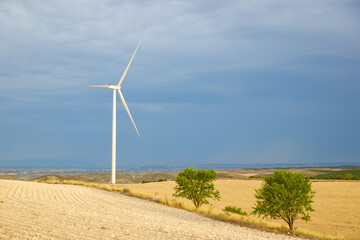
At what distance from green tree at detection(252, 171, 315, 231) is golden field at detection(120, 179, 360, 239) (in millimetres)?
2610

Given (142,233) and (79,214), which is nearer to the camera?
(142,233)

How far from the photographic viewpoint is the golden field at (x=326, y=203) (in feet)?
91.3

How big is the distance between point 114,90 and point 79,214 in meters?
32.0

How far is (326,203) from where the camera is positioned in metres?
39.2

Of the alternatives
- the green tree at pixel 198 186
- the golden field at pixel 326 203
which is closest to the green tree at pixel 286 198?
the golden field at pixel 326 203

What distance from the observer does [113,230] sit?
13.8m

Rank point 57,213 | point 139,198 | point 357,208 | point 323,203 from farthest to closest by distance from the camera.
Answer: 1. point 323,203
2. point 357,208
3. point 139,198
4. point 57,213

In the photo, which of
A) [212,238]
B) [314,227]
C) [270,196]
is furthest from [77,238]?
[314,227]

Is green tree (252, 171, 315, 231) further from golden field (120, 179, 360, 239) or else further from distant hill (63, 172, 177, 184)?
distant hill (63, 172, 177, 184)

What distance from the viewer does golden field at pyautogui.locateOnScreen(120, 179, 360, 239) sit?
27828mm

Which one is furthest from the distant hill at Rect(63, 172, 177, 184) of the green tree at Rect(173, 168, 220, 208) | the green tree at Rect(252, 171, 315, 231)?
the green tree at Rect(252, 171, 315, 231)

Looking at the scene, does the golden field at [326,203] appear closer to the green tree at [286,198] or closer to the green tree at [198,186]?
the green tree at [198,186]

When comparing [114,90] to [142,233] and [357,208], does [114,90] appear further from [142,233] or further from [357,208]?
[142,233]

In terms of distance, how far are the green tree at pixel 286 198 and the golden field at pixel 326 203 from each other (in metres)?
2.61
